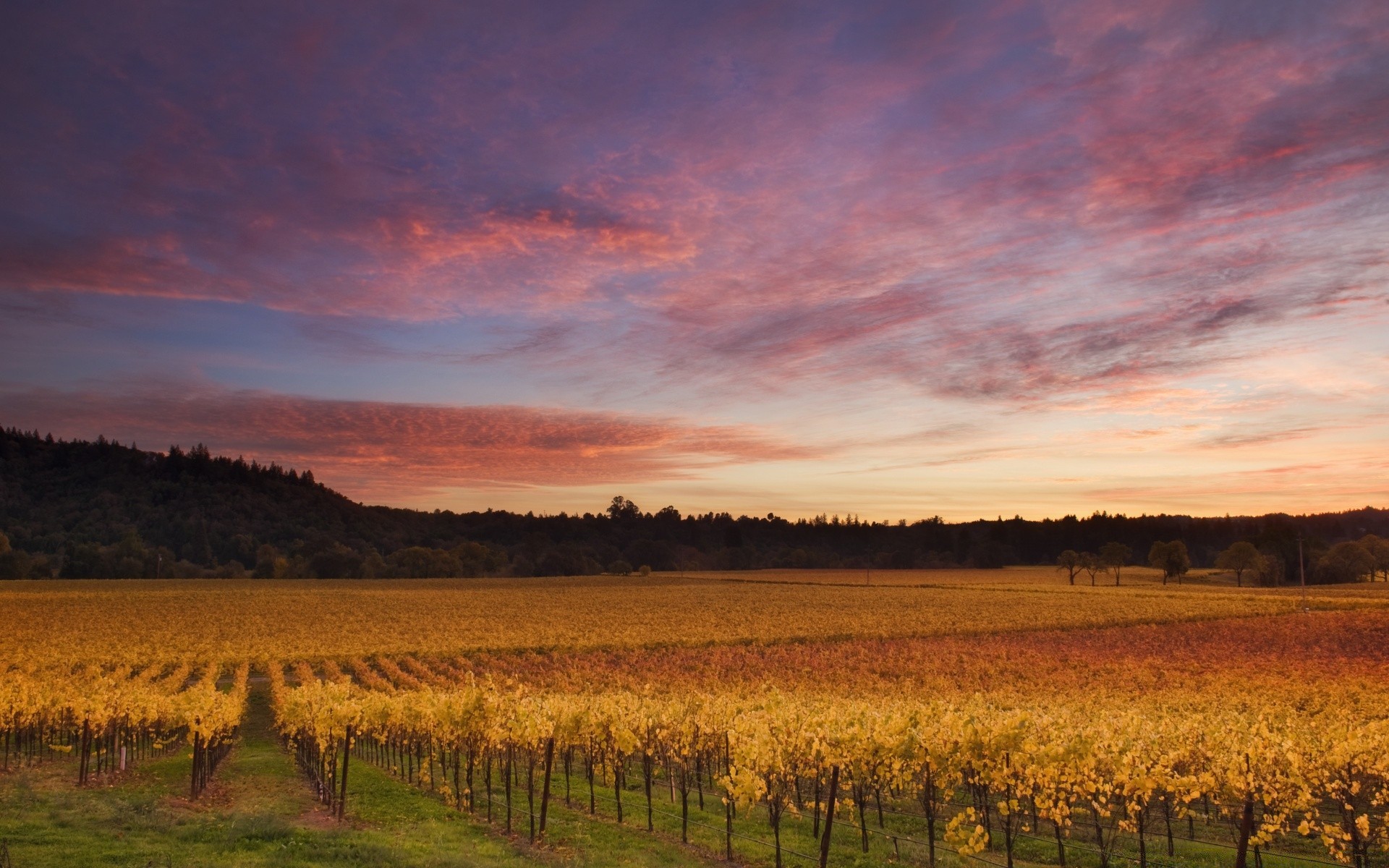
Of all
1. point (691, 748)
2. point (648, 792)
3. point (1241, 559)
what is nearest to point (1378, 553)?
point (1241, 559)

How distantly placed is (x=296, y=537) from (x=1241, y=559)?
158 m

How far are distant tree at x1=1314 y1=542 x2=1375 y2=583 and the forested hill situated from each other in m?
6.08

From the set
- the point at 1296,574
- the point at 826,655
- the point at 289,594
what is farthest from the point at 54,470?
the point at 1296,574

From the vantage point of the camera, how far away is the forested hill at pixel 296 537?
418 feet

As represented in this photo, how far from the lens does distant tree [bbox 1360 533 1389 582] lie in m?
115

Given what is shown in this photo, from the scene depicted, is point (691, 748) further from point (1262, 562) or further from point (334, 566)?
point (1262, 562)

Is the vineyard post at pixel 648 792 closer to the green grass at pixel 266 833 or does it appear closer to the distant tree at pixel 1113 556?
the green grass at pixel 266 833

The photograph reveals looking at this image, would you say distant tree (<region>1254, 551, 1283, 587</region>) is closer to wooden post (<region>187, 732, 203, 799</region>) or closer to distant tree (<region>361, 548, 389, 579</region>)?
distant tree (<region>361, 548, 389, 579</region>)

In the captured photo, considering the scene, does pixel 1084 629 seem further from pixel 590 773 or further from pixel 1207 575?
pixel 1207 575

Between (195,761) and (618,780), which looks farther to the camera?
(195,761)

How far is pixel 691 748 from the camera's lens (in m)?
20.6

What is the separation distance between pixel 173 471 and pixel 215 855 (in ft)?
590

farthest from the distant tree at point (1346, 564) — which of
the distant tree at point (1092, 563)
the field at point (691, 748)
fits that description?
the field at point (691, 748)

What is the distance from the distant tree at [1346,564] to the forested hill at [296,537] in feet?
19.9
